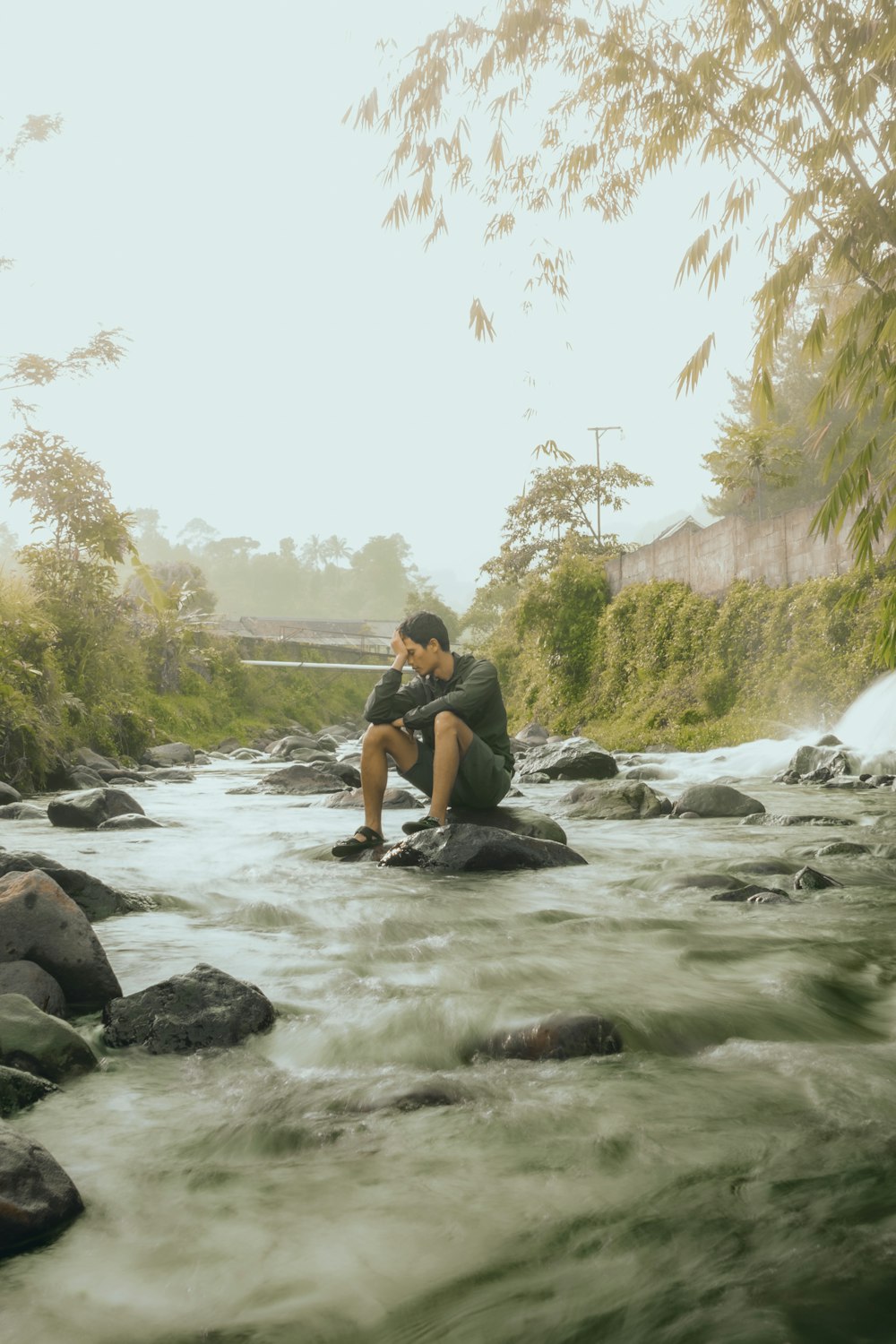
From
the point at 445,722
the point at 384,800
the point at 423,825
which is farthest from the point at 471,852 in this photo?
the point at 384,800

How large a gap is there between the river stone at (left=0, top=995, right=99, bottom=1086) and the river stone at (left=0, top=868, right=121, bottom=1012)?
0.42 metres

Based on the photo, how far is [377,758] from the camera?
5664 millimetres

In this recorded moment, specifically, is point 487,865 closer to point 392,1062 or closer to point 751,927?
point 751,927

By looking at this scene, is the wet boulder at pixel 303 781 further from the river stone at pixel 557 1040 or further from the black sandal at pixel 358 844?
the river stone at pixel 557 1040

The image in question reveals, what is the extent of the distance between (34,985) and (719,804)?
5.79 meters

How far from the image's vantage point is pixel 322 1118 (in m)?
2.00

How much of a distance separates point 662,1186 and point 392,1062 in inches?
33.1

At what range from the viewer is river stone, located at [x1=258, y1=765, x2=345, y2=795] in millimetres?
11133

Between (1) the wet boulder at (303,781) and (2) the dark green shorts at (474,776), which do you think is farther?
(1) the wet boulder at (303,781)

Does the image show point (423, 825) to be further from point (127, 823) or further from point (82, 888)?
point (127, 823)

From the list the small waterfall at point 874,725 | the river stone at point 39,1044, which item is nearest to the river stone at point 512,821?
the river stone at point 39,1044

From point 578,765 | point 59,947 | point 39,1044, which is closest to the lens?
point 39,1044

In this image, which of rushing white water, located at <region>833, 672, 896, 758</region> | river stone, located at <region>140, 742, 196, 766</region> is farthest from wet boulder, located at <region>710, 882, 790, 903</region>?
river stone, located at <region>140, 742, 196, 766</region>

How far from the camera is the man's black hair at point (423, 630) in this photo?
18.2 feet
